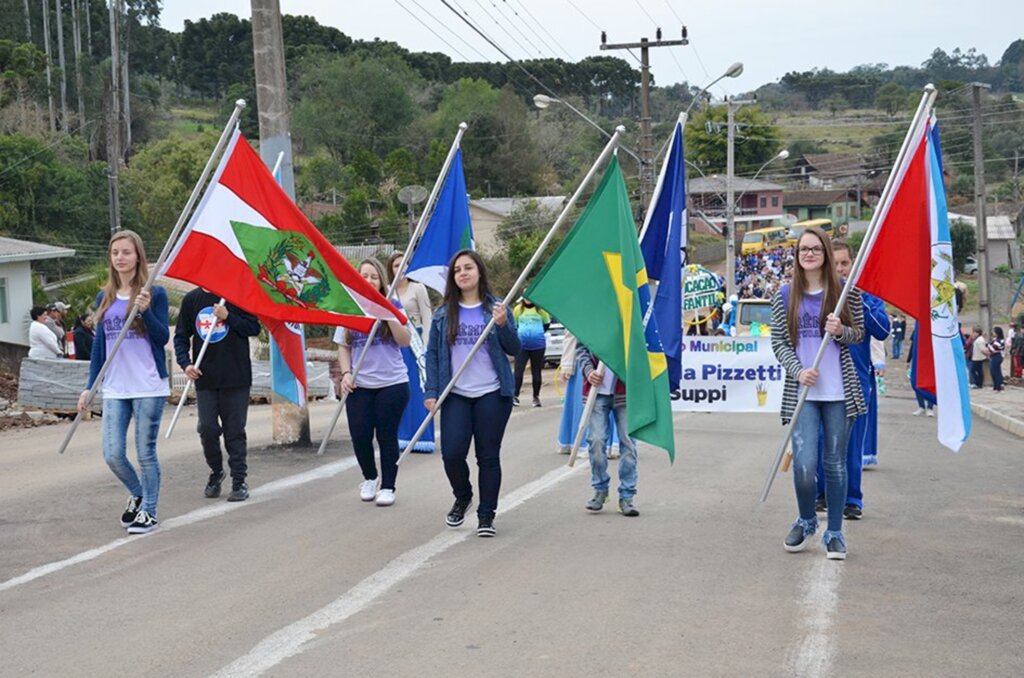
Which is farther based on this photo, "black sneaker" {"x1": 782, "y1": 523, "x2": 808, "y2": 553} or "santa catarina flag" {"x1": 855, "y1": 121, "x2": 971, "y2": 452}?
"santa catarina flag" {"x1": 855, "y1": 121, "x2": 971, "y2": 452}

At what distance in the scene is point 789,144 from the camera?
476 ft

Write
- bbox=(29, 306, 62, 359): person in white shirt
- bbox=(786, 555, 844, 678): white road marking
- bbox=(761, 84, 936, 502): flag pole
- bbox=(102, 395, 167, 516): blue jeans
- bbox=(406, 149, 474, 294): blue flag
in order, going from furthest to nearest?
bbox=(29, 306, 62, 359): person in white shirt, bbox=(406, 149, 474, 294): blue flag, bbox=(102, 395, 167, 516): blue jeans, bbox=(761, 84, 936, 502): flag pole, bbox=(786, 555, 844, 678): white road marking

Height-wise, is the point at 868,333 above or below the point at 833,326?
below

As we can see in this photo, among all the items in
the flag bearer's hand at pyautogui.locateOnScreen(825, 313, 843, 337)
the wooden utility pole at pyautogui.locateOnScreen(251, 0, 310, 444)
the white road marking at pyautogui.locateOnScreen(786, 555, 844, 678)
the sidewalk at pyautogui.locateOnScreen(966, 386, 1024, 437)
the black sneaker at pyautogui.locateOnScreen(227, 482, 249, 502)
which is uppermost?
the wooden utility pole at pyautogui.locateOnScreen(251, 0, 310, 444)

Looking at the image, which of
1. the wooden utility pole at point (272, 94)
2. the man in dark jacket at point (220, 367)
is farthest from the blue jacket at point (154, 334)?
the wooden utility pole at point (272, 94)

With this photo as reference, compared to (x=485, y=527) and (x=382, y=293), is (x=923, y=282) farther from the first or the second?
(x=382, y=293)

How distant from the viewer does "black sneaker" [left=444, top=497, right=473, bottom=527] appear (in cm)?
867

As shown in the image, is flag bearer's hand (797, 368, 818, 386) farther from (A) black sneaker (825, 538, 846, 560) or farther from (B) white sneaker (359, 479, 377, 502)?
(B) white sneaker (359, 479, 377, 502)

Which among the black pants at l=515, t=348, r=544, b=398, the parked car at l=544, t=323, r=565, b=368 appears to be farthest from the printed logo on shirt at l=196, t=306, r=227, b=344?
the parked car at l=544, t=323, r=565, b=368

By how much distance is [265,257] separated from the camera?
372 inches

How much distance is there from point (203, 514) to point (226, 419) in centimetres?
74

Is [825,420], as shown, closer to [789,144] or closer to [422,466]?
[422,466]

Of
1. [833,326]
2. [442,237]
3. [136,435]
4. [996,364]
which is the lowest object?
[996,364]

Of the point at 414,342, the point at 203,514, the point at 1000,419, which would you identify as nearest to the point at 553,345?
the point at 1000,419
